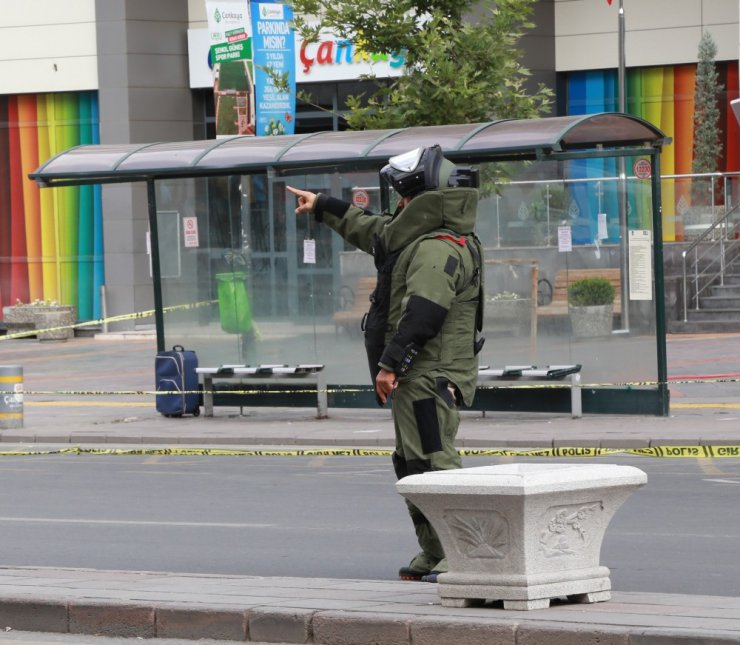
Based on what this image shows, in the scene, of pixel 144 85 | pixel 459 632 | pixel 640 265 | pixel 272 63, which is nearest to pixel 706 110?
pixel 272 63

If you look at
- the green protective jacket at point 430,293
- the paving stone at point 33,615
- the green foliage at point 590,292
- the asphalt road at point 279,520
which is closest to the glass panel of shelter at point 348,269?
the green foliage at point 590,292

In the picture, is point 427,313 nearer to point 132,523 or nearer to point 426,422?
point 426,422

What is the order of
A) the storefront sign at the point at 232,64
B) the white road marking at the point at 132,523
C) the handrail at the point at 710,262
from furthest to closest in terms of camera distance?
the handrail at the point at 710,262, the storefront sign at the point at 232,64, the white road marking at the point at 132,523

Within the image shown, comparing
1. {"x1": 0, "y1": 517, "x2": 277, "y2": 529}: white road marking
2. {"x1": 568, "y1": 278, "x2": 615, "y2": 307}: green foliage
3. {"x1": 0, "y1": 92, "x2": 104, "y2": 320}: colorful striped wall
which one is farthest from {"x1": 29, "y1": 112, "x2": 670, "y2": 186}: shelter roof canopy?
{"x1": 0, "y1": 92, "x2": 104, "y2": 320}: colorful striped wall

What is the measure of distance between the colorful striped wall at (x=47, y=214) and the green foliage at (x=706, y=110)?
41.5 ft

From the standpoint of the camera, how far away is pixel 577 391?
17.3 meters

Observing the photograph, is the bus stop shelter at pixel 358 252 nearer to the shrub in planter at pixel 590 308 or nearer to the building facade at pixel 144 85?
the shrub in planter at pixel 590 308

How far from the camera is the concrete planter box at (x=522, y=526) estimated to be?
6605 mm

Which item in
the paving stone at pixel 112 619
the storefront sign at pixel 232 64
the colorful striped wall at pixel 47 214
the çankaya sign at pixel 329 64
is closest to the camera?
the paving stone at pixel 112 619

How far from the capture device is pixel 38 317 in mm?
32844

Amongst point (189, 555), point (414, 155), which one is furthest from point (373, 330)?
point (189, 555)

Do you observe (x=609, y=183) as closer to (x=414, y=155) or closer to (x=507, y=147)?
(x=507, y=147)

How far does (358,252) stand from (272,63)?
20.3 ft

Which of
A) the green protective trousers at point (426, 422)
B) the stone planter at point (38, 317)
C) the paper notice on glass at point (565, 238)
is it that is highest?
the paper notice on glass at point (565, 238)
